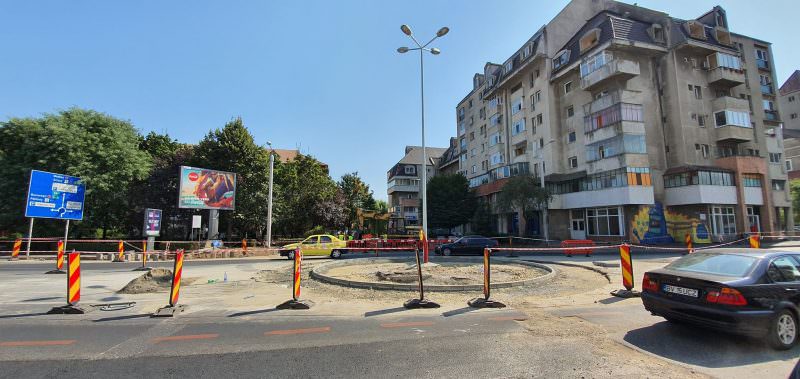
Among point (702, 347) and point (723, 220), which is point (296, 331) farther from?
point (723, 220)

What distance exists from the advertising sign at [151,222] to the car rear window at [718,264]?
2798cm

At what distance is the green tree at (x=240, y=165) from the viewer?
33.4m

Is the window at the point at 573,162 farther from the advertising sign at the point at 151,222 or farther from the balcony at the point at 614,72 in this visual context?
the advertising sign at the point at 151,222

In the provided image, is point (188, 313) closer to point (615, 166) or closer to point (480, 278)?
point (480, 278)

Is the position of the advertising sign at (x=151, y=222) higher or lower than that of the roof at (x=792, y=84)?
lower

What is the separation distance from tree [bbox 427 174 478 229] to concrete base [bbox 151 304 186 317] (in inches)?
1632

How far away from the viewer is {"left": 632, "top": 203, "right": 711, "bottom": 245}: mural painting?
32.0m

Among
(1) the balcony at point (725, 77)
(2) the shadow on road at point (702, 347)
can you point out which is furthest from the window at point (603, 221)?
(2) the shadow on road at point (702, 347)

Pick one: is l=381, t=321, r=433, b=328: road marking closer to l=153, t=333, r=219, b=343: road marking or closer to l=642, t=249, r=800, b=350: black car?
l=153, t=333, r=219, b=343: road marking

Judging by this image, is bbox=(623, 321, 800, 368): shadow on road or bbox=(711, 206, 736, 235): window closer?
bbox=(623, 321, 800, 368): shadow on road

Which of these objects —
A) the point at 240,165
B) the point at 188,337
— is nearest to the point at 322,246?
the point at 240,165

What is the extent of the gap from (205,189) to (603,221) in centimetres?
3461

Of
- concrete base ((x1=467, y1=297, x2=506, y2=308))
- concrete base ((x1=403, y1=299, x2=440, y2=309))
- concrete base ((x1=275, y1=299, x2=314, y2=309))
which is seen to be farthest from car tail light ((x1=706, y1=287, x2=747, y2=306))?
concrete base ((x1=275, y1=299, x2=314, y2=309))

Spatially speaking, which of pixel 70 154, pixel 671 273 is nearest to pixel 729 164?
pixel 671 273
